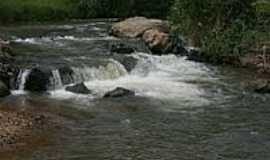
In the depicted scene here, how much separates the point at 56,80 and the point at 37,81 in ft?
3.06

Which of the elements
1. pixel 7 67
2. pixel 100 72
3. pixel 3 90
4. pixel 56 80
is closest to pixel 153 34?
pixel 100 72

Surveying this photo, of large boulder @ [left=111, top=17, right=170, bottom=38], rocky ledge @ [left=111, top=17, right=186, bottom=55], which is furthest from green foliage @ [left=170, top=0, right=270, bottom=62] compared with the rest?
large boulder @ [left=111, top=17, right=170, bottom=38]

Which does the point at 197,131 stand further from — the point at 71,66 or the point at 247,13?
the point at 247,13

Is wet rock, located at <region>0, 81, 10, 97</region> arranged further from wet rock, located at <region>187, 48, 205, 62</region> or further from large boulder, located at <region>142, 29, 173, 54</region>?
large boulder, located at <region>142, 29, 173, 54</region>

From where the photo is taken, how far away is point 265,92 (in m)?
25.6

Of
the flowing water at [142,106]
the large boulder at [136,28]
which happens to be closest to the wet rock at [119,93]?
the flowing water at [142,106]

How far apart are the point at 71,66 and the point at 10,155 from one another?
12.5m

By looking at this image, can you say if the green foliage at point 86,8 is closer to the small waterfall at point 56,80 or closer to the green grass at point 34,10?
the green grass at point 34,10

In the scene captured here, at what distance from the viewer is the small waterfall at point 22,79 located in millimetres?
26191

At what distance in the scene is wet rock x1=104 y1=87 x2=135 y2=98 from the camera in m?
24.5

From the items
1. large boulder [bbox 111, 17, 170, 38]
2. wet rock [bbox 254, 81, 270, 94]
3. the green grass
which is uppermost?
the green grass

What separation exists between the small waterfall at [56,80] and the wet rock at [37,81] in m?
0.19

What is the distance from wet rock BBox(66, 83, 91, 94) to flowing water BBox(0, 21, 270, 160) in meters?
0.31

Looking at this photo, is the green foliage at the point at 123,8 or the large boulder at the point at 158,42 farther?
the green foliage at the point at 123,8
